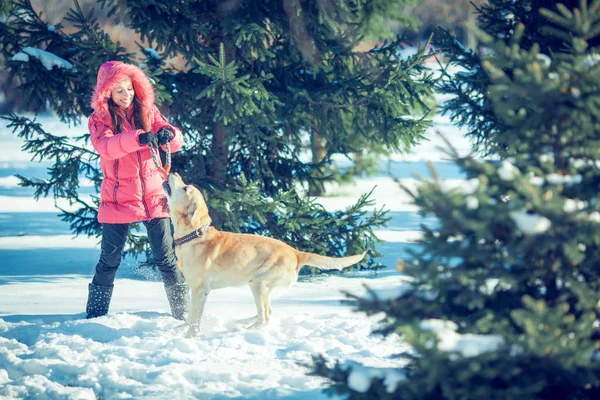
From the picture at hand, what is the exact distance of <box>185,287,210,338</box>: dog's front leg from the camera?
17.4 feet

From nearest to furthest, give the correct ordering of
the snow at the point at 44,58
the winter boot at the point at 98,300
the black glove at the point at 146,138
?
1. the black glove at the point at 146,138
2. the winter boot at the point at 98,300
3. the snow at the point at 44,58

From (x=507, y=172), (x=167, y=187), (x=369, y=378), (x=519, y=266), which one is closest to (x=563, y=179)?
(x=507, y=172)

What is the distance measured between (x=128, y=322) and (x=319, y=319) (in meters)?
1.60

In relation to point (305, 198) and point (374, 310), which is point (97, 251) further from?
point (374, 310)

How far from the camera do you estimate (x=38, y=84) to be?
6785 millimetres

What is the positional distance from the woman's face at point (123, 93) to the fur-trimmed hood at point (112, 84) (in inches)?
1.3

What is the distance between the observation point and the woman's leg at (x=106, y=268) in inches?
221

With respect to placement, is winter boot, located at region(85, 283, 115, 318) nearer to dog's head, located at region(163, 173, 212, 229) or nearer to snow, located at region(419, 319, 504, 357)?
dog's head, located at region(163, 173, 212, 229)

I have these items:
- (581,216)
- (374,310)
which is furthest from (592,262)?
(374,310)

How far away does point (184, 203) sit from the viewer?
5340 millimetres

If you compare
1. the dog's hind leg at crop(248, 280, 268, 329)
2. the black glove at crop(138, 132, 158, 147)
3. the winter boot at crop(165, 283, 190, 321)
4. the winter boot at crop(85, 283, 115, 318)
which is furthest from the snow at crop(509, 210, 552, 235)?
the winter boot at crop(85, 283, 115, 318)

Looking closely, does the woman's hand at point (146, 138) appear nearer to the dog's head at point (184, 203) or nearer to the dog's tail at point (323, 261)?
the dog's head at point (184, 203)

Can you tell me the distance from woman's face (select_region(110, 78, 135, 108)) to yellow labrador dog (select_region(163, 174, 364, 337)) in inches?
32.4

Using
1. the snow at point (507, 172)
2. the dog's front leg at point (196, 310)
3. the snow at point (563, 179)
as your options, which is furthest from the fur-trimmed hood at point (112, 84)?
the snow at point (563, 179)
